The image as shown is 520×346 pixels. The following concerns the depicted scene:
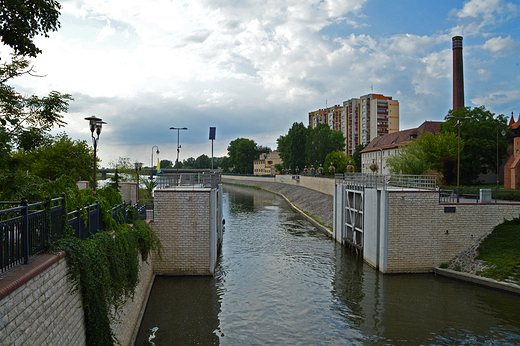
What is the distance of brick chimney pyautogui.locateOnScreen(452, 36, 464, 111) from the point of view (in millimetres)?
52906

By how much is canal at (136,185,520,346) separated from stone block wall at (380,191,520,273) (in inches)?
33.9

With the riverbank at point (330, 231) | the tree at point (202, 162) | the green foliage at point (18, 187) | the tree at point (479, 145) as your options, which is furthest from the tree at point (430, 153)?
the tree at point (202, 162)

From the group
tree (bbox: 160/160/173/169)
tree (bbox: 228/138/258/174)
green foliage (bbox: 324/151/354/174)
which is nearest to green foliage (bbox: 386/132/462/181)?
green foliage (bbox: 324/151/354/174)

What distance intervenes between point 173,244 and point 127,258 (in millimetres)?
6644

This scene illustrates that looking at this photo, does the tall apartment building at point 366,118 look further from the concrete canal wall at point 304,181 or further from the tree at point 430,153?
the tree at point 430,153

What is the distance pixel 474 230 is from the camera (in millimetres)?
17375

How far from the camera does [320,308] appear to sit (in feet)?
44.0

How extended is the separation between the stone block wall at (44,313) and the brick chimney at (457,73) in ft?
192

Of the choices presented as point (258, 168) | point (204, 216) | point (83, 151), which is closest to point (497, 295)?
point (204, 216)

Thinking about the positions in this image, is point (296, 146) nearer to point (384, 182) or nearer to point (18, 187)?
point (384, 182)

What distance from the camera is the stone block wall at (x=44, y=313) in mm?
4176

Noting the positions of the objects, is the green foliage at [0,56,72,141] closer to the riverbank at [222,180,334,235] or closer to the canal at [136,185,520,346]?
the canal at [136,185,520,346]

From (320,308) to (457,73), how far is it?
53.2 metres

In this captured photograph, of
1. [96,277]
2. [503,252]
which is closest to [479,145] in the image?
[503,252]
